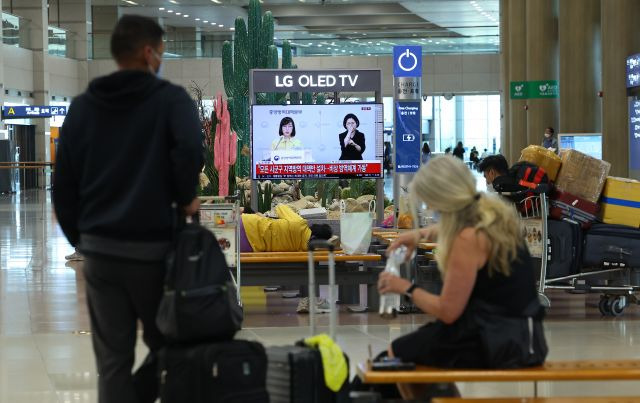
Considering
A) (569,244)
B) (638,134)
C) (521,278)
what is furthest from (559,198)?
(638,134)

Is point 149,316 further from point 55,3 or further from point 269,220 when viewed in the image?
point 55,3

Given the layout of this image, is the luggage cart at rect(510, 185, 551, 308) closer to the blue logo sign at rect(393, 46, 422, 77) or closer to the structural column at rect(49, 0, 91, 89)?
the blue logo sign at rect(393, 46, 422, 77)

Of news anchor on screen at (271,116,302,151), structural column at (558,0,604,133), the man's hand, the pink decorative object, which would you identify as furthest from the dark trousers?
structural column at (558,0,604,133)

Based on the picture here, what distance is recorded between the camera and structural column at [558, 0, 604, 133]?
27.0 metres

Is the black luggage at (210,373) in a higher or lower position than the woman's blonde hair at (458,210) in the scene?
lower

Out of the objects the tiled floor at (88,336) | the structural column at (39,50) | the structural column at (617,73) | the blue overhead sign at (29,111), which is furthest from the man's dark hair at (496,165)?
the structural column at (39,50)

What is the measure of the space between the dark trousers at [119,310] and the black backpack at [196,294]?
98mm

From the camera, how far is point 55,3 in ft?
162

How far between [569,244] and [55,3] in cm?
4293

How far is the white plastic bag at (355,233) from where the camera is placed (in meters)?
9.44

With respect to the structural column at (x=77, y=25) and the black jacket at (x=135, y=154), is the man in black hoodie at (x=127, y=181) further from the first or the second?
the structural column at (x=77, y=25)
